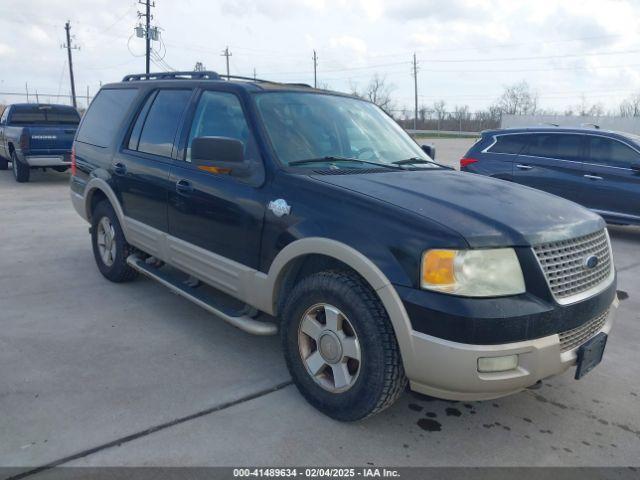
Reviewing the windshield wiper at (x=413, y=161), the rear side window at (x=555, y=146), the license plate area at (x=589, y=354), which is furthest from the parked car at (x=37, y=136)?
the license plate area at (x=589, y=354)

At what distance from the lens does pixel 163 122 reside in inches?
169

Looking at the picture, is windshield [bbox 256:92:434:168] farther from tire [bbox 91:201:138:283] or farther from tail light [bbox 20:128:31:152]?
tail light [bbox 20:128:31:152]

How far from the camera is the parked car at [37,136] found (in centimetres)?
1206

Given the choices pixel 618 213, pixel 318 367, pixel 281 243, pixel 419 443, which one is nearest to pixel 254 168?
pixel 281 243

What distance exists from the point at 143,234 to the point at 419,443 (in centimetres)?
279

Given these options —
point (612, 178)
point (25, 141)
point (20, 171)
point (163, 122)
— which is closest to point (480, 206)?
point (163, 122)

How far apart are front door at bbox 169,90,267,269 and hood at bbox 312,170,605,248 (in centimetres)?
49

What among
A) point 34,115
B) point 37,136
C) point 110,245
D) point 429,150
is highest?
point 34,115

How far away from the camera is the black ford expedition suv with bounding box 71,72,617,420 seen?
2459mm

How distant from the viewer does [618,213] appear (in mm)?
7855

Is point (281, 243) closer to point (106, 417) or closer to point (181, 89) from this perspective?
point (106, 417)

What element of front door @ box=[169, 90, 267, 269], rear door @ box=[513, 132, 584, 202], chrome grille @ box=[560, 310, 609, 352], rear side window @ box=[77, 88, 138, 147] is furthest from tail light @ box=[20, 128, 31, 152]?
chrome grille @ box=[560, 310, 609, 352]

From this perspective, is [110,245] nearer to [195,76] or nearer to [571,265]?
[195,76]

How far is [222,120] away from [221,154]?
2.03 ft
